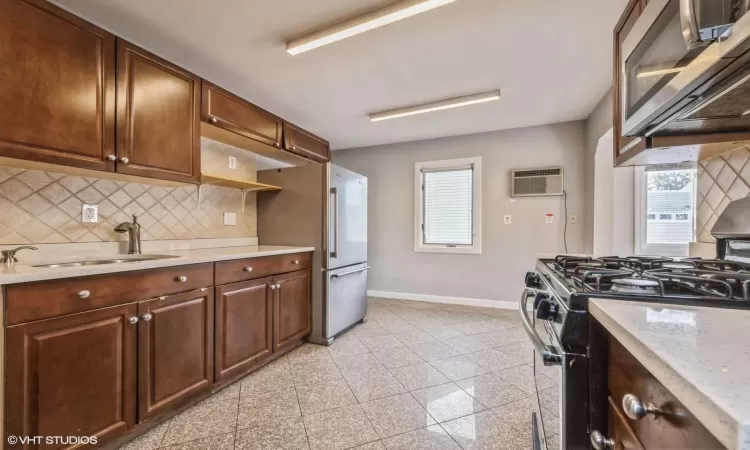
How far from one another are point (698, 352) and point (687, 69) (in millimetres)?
818

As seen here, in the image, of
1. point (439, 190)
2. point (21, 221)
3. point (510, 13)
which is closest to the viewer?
point (21, 221)

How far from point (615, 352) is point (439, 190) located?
378 cm

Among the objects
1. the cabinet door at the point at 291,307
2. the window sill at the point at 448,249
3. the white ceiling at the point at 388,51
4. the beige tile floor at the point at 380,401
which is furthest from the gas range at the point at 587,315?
the window sill at the point at 448,249

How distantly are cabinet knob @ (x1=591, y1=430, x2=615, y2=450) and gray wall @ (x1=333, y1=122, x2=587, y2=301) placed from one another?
3371 millimetres

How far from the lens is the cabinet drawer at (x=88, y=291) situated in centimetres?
117

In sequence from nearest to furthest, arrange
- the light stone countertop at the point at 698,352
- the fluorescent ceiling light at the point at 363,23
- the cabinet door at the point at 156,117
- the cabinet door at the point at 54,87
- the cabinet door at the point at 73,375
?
the light stone countertop at the point at 698,352 → the cabinet door at the point at 73,375 → the cabinet door at the point at 54,87 → the fluorescent ceiling light at the point at 363,23 → the cabinet door at the point at 156,117

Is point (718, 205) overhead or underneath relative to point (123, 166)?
underneath

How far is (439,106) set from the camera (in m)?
3.04

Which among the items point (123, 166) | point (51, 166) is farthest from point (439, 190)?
point (51, 166)

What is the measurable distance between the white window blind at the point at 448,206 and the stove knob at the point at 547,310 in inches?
128

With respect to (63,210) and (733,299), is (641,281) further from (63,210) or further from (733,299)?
(63,210)

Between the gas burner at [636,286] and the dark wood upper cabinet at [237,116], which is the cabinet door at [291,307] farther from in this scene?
the gas burner at [636,286]

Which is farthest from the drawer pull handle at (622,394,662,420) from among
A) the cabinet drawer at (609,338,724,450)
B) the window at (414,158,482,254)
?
the window at (414,158,482,254)

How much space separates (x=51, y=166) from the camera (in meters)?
1.56
